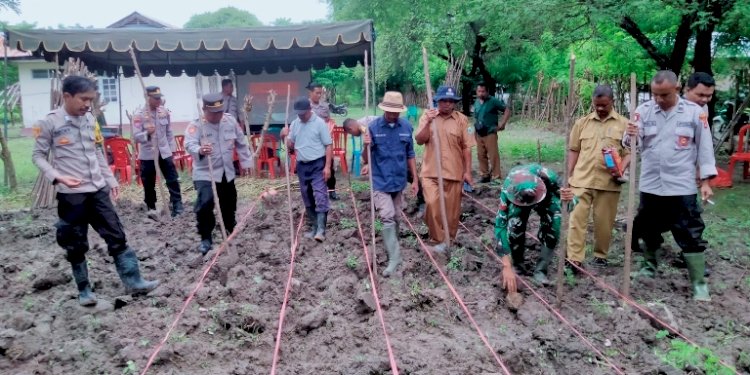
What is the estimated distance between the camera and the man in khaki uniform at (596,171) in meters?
4.65

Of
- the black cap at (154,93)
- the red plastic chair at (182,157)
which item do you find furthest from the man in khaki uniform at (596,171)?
→ the red plastic chair at (182,157)

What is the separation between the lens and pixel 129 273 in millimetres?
Result: 4414

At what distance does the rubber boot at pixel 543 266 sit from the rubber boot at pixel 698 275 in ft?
3.24

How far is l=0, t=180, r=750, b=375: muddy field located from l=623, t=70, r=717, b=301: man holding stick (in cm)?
44

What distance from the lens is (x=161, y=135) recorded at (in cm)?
701

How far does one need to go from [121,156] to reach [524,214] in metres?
7.15

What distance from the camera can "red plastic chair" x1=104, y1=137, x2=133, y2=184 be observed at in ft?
30.0

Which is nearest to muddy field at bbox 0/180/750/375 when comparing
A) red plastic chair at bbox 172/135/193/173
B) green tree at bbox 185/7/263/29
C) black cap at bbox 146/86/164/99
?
black cap at bbox 146/86/164/99

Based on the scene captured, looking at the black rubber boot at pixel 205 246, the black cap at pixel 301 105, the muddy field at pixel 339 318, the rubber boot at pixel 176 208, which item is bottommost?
the muddy field at pixel 339 318

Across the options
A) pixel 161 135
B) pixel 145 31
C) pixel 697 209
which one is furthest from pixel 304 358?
pixel 145 31

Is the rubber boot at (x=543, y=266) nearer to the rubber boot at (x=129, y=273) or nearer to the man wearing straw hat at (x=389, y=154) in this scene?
the man wearing straw hat at (x=389, y=154)

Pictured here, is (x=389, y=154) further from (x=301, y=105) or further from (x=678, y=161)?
(x=678, y=161)

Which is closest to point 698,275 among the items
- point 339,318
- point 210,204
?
point 339,318

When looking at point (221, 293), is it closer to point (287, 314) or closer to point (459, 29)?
point (287, 314)
